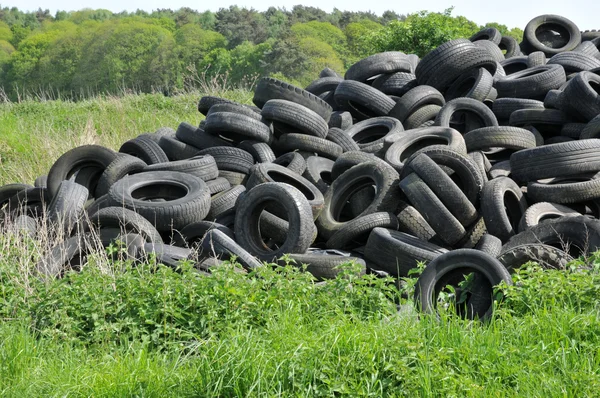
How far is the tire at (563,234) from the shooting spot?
7.57 m

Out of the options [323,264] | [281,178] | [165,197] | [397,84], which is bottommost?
[323,264]

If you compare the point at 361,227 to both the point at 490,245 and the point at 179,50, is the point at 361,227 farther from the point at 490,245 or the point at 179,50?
the point at 179,50

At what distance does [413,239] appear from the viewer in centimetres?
812

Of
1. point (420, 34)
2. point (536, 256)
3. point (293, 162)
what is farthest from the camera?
point (420, 34)

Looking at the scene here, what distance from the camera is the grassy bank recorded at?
14.0m

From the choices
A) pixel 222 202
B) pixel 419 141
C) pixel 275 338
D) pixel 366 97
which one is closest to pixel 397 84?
pixel 366 97

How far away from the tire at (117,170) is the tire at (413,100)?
4132 mm

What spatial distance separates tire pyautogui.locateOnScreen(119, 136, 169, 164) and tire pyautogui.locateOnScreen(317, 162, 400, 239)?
109 inches

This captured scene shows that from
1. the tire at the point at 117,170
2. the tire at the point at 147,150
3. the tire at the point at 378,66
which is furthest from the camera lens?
the tire at the point at 378,66

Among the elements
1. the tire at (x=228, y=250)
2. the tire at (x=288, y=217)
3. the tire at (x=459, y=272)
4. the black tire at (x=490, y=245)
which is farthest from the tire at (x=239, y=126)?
the tire at (x=459, y=272)

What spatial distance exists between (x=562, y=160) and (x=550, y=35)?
843 cm

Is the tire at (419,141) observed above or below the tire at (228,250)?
above

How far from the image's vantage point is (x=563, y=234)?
775 centimetres

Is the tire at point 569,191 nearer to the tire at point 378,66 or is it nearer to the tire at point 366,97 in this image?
the tire at point 366,97
